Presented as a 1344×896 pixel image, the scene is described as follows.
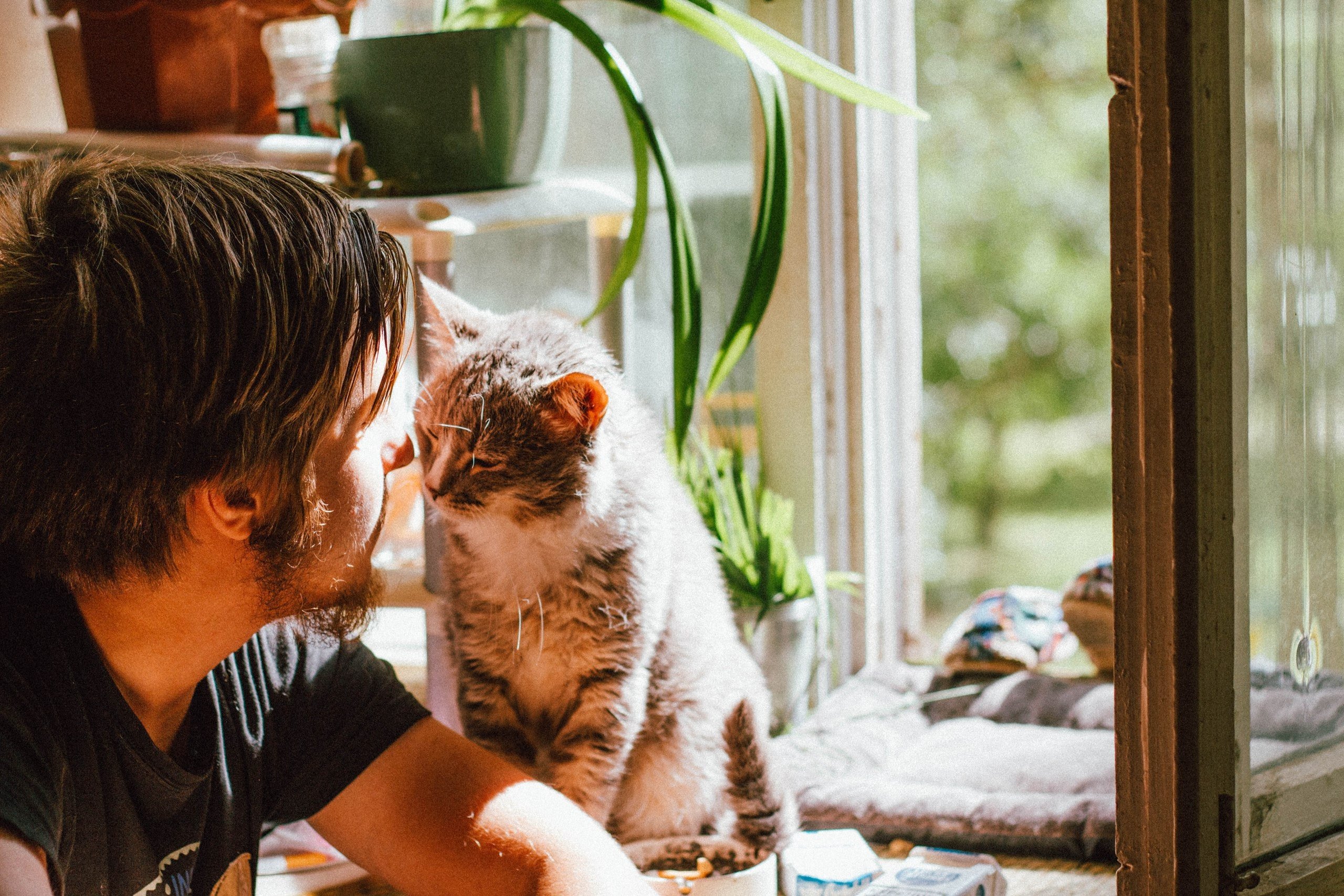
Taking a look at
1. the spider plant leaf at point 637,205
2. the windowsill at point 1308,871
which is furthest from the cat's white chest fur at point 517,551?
the windowsill at point 1308,871

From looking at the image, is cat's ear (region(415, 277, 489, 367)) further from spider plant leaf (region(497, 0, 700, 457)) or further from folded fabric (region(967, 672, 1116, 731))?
folded fabric (region(967, 672, 1116, 731))

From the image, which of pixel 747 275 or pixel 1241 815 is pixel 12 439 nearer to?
pixel 747 275

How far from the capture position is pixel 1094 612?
150cm

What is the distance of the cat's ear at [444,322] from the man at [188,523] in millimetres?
142

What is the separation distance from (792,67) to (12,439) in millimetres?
740

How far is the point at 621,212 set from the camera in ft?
3.91

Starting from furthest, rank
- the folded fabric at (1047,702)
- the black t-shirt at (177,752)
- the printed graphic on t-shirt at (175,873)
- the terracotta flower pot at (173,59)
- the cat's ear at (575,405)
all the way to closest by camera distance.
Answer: the folded fabric at (1047,702), the terracotta flower pot at (173,59), the cat's ear at (575,405), the printed graphic on t-shirt at (175,873), the black t-shirt at (177,752)

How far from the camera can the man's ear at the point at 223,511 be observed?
0.72 metres

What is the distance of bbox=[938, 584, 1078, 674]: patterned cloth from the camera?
1574 mm

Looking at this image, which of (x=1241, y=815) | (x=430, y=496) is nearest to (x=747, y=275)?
(x=430, y=496)

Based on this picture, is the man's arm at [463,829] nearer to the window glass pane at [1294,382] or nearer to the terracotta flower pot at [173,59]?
the window glass pane at [1294,382]

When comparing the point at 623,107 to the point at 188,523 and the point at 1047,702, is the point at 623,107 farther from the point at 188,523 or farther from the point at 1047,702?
the point at 1047,702

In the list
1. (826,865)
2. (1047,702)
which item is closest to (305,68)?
(826,865)

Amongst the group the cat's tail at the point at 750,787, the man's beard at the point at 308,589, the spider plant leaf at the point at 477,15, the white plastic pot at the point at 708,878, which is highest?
the spider plant leaf at the point at 477,15
